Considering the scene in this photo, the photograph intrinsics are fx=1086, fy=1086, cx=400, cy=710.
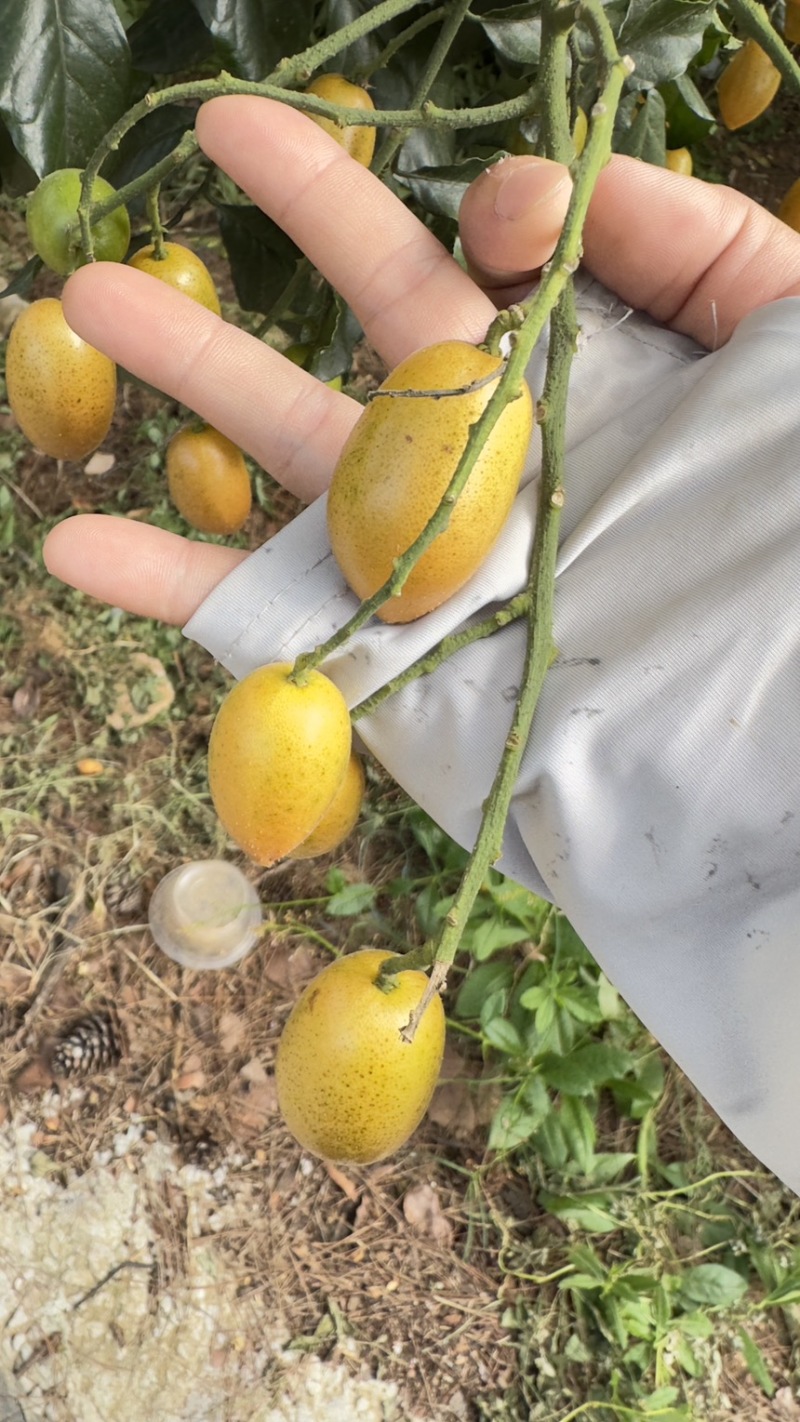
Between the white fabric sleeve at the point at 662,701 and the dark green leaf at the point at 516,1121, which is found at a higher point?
the white fabric sleeve at the point at 662,701

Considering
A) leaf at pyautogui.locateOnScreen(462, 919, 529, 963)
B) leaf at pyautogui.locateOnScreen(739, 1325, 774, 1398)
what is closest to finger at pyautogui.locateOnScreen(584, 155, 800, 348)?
leaf at pyautogui.locateOnScreen(462, 919, 529, 963)

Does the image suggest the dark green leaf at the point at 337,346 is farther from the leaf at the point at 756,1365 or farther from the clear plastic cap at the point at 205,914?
the leaf at the point at 756,1365

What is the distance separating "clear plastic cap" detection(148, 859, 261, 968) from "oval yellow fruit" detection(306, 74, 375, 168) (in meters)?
1.02

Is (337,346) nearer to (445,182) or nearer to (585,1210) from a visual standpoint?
(445,182)

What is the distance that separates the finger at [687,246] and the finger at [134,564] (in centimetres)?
44

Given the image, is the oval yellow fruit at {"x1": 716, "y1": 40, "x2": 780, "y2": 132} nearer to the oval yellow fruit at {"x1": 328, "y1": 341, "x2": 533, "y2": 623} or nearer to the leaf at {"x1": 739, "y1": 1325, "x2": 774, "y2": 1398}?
the oval yellow fruit at {"x1": 328, "y1": 341, "x2": 533, "y2": 623}

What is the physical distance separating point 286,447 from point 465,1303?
3.95 ft

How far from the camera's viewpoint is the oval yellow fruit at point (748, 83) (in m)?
1.23

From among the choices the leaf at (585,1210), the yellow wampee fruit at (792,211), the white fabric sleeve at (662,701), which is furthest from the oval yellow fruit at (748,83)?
the leaf at (585,1210)

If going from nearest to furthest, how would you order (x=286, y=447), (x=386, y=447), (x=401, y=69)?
(x=386, y=447) < (x=286, y=447) < (x=401, y=69)

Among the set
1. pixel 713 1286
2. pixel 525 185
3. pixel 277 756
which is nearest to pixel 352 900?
pixel 713 1286

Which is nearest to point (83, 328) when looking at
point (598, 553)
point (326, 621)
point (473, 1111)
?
point (326, 621)

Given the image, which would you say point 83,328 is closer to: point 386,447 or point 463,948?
point 386,447

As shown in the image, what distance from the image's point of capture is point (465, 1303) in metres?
1.50
